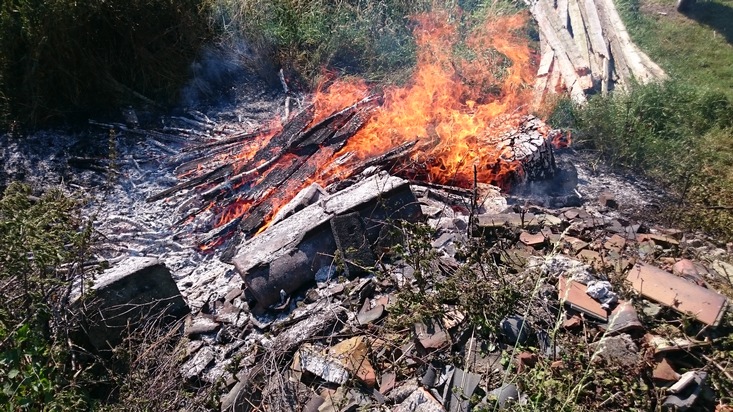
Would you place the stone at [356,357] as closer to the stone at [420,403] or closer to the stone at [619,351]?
the stone at [420,403]

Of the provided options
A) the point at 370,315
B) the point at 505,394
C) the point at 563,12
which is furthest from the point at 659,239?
the point at 563,12

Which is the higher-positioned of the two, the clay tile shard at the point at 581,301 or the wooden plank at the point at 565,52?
the wooden plank at the point at 565,52

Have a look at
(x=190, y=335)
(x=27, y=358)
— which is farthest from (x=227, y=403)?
(x=27, y=358)

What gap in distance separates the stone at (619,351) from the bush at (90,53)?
681 centimetres

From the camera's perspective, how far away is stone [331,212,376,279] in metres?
4.09

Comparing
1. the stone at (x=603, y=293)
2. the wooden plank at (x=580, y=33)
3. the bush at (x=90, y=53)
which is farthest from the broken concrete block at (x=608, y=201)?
the bush at (x=90, y=53)

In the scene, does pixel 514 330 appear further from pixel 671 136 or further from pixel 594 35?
pixel 594 35

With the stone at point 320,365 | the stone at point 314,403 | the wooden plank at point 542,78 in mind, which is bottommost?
the stone at point 314,403

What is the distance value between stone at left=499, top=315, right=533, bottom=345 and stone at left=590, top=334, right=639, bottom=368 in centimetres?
41

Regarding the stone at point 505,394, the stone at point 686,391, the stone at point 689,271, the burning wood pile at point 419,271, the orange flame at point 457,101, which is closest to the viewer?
the stone at point 686,391

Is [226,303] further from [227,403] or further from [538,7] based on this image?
[538,7]

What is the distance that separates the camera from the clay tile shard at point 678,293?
122 inches

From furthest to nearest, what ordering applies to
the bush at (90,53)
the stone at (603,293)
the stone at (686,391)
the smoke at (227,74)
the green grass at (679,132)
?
the smoke at (227,74) < the bush at (90,53) < the green grass at (679,132) < the stone at (603,293) < the stone at (686,391)

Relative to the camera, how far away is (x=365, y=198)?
14.2 feet
